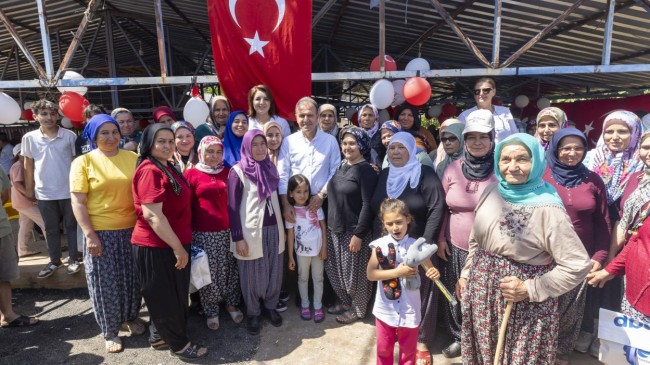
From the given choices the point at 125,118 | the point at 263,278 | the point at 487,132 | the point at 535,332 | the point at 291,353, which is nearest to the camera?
the point at 535,332

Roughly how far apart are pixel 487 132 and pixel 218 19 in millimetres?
2863

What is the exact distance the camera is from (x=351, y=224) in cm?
265

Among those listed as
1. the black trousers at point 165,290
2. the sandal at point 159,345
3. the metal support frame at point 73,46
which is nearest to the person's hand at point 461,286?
the black trousers at point 165,290

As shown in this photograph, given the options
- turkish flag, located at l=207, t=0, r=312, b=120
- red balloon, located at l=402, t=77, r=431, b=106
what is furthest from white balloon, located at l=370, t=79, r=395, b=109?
turkish flag, located at l=207, t=0, r=312, b=120

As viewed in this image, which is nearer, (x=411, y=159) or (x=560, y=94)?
(x=411, y=159)

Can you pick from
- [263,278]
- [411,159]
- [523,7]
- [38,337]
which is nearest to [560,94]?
[523,7]

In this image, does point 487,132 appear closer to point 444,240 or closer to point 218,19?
point 444,240

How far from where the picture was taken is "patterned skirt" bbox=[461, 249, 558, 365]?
171cm

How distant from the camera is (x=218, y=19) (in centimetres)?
352

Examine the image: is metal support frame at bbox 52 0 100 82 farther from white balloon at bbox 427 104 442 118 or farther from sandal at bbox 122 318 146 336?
white balloon at bbox 427 104 442 118

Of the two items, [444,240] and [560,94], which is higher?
[560,94]

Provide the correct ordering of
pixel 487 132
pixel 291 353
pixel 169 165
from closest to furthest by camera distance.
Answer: pixel 487 132 < pixel 169 165 < pixel 291 353

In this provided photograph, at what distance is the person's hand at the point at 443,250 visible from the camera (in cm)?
237

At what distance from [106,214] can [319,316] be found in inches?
70.6
